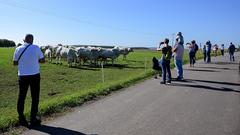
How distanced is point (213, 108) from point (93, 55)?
3021cm

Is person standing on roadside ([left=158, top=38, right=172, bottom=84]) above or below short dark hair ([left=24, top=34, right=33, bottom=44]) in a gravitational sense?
below

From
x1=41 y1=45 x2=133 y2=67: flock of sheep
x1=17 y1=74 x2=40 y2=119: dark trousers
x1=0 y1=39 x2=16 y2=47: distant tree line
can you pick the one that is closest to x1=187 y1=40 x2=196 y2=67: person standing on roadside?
x1=41 y1=45 x2=133 y2=67: flock of sheep

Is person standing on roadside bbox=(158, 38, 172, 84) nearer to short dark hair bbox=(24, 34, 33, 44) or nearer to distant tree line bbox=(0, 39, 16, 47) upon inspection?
short dark hair bbox=(24, 34, 33, 44)

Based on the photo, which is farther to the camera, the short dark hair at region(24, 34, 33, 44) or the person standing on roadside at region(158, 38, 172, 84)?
the person standing on roadside at region(158, 38, 172, 84)

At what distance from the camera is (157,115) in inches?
462

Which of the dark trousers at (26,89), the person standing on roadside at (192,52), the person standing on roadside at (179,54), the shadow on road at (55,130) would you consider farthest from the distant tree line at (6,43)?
the shadow on road at (55,130)

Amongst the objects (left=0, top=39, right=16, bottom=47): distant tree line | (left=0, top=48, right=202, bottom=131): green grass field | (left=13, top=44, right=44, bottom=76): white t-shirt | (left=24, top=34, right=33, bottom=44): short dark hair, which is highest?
(left=0, top=39, right=16, bottom=47): distant tree line

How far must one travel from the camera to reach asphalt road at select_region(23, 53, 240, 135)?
392 inches

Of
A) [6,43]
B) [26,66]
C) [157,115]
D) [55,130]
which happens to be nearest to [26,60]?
[26,66]

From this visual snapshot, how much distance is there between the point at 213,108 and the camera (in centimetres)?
1291

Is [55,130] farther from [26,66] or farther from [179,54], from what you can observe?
[179,54]

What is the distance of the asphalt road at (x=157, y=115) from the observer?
9.96m

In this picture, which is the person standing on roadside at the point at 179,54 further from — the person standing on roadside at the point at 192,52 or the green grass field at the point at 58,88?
the person standing on roadside at the point at 192,52

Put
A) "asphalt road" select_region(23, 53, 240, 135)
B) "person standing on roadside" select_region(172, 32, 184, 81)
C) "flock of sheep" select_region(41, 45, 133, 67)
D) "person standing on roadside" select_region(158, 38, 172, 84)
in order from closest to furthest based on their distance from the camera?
"asphalt road" select_region(23, 53, 240, 135) → "person standing on roadside" select_region(158, 38, 172, 84) → "person standing on roadside" select_region(172, 32, 184, 81) → "flock of sheep" select_region(41, 45, 133, 67)
